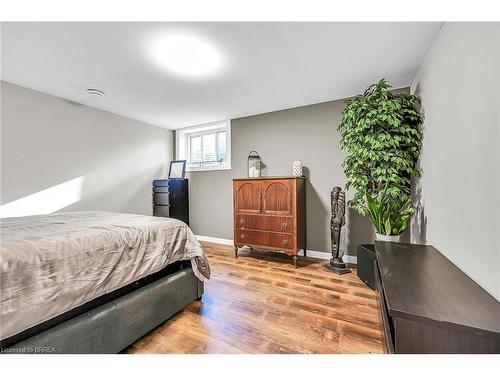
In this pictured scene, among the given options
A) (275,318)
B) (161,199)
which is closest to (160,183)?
(161,199)

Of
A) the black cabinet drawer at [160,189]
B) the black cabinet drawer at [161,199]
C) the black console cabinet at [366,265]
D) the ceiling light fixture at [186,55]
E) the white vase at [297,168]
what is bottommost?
the black console cabinet at [366,265]

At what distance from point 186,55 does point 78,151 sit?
229 centimetres

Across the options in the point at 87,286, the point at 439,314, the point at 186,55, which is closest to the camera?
the point at 439,314

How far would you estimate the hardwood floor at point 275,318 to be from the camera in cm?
141

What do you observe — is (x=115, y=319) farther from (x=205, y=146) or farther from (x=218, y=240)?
(x=205, y=146)

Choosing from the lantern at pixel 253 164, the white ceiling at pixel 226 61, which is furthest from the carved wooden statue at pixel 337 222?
the white ceiling at pixel 226 61

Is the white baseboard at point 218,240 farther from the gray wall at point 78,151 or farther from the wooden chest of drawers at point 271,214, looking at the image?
the gray wall at point 78,151

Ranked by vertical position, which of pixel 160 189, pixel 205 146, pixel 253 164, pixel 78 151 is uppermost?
pixel 205 146

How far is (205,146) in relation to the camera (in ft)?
14.4

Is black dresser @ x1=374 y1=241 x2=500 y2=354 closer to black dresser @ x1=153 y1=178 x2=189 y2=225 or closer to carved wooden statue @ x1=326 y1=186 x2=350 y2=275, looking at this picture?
carved wooden statue @ x1=326 y1=186 x2=350 y2=275

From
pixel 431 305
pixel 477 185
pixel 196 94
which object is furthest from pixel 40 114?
pixel 477 185

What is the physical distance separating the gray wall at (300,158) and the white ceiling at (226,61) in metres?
0.32

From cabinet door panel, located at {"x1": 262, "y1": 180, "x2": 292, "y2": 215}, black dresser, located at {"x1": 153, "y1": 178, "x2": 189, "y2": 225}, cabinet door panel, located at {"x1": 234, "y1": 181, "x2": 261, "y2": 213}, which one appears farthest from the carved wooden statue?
black dresser, located at {"x1": 153, "y1": 178, "x2": 189, "y2": 225}

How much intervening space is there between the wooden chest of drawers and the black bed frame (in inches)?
53.2
